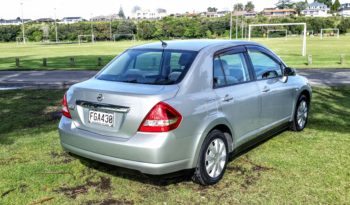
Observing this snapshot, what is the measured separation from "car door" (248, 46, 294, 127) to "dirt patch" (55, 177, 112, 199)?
228 cm

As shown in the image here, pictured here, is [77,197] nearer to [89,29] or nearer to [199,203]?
[199,203]

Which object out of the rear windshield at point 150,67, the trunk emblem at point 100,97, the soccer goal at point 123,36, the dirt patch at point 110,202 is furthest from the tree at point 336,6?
the dirt patch at point 110,202

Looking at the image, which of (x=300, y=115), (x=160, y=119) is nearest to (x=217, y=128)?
(x=160, y=119)

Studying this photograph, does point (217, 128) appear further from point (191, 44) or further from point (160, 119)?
point (191, 44)

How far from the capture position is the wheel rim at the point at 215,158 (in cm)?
436

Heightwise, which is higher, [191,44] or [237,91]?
[191,44]

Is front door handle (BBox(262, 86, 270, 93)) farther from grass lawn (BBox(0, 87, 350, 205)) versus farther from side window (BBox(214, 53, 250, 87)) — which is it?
grass lawn (BBox(0, 87, 350, 205))

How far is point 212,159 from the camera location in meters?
4.41

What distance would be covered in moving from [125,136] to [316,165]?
2.65m

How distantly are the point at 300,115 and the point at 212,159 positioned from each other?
292cm

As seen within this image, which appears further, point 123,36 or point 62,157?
point 123,36

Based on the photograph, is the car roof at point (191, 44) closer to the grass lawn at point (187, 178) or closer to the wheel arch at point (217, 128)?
the wheel arch at point (217, 128)

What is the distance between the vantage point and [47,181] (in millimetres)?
4562

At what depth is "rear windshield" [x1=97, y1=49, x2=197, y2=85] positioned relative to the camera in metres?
4.32
